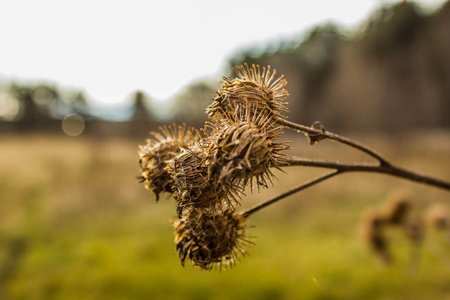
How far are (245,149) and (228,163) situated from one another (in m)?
0.06

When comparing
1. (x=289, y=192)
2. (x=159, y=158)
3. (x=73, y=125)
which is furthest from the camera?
(x=73, y=125)

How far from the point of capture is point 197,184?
1.06 meters

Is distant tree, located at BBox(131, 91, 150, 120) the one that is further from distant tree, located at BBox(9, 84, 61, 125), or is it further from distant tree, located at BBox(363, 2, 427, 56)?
distant tree, located at BBox(9, 84, 61, 125)

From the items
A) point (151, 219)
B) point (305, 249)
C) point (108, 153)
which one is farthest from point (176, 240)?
point (108, 153)

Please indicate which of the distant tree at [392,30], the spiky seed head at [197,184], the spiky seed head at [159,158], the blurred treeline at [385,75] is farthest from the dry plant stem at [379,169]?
the distant tree at [392,30]

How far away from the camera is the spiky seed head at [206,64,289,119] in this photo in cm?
120

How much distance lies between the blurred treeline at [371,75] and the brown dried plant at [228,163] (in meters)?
11.8

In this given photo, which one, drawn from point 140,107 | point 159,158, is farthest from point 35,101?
point 159,158

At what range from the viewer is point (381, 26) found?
17.6 m

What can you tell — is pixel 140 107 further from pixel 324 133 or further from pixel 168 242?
pixel 324 133

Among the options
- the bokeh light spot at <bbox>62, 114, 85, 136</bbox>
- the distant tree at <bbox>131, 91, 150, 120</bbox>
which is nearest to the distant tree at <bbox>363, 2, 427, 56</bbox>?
the distant tree at <bbox>131, 91, 150, 120</bbox>

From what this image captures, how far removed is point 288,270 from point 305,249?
0.97 meters

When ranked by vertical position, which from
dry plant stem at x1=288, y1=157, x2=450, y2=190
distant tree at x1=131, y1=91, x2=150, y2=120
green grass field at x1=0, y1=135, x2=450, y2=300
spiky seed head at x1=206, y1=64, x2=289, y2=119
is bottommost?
dry plant stem at x1=288, y1=157, x2=450, y2=190

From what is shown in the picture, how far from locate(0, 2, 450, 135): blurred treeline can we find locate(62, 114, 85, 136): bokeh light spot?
0.41 metres
